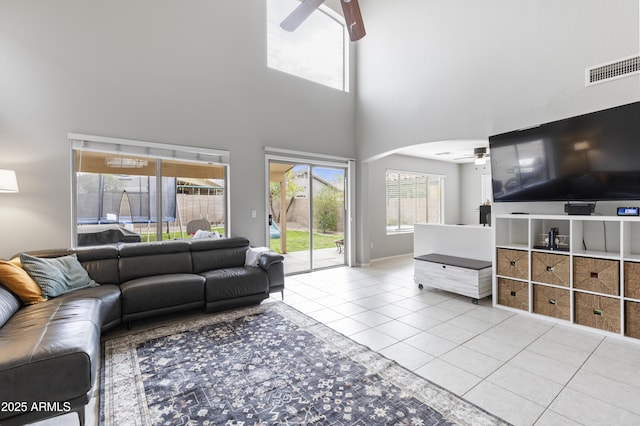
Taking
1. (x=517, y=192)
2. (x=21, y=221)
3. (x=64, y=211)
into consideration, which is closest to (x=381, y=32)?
(x=517, y=192)

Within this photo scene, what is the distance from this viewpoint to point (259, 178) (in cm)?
522

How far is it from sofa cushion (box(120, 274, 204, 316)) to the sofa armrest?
0.79 meters

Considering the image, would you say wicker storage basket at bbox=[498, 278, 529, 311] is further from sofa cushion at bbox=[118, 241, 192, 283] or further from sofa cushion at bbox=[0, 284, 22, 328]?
sofa cushion at bbox=[0, 284, 22, 328]

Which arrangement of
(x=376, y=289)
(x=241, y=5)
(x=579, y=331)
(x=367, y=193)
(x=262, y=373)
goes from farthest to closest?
(x=367, y=193) → (x=241, y=5) → (x=376, y=289) → (x=579, y=331) → (x=262, y=373)

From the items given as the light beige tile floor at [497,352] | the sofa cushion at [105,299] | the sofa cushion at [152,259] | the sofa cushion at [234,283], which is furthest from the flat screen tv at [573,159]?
the sofa cushion at [105,299]

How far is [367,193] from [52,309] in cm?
531

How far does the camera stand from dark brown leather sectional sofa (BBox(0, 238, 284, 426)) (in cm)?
165

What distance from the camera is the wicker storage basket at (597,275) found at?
9.60 feet

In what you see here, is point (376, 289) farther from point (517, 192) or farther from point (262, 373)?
point (262, 373)

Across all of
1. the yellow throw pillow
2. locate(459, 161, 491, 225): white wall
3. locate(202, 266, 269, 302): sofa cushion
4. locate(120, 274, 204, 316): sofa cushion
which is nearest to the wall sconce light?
the yellow throw pillow

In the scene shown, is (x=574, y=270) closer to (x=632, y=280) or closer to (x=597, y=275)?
(x=597, y=275)

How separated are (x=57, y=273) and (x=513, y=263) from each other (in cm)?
510

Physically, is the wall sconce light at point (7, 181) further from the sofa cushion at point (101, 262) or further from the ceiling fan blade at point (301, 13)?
the ceiling fan blade at point (301, 13)

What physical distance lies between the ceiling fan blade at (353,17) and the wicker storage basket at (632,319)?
3.92m
